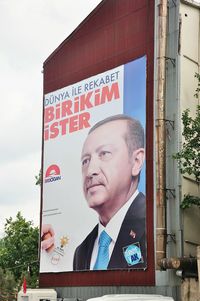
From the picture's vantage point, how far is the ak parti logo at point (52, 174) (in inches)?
1260

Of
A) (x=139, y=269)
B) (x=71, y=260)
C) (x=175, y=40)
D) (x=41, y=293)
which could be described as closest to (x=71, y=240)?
(x=71, y=260)

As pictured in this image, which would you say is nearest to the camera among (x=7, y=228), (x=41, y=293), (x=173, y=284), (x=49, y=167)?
(x=173, y=284)

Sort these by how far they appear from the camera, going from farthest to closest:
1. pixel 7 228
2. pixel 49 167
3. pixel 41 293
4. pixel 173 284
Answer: pixel 7 228, pixel 49 167, pixel 41 293, pixel 173 284

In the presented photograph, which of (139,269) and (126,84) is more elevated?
(126,84)

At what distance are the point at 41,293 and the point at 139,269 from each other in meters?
5.87

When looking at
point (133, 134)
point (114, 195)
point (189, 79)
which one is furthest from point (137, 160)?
point (189, 79)

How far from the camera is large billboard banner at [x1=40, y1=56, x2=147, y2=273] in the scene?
2728cm

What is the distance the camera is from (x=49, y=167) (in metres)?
32.8

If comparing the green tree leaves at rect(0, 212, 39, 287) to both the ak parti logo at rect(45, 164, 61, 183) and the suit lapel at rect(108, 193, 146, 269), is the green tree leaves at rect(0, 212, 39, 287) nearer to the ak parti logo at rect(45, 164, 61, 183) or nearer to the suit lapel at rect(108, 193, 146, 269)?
the ak parti logo at rect(45, 164, 61, 183)

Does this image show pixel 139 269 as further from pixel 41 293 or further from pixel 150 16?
pixel 150 16

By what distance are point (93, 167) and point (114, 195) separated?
81.3 inches

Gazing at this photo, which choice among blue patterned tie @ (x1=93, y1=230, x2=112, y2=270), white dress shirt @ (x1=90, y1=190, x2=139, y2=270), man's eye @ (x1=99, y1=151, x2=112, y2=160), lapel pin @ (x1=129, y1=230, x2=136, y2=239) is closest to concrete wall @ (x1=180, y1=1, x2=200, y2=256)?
lapel pin @ (x1=129, y1=230, x2=136, y2=239)

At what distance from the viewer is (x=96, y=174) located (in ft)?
95.8

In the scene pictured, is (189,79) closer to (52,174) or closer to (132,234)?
(132,234)
